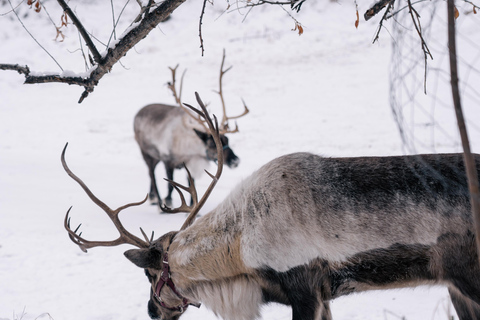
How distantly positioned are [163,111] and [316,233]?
18.2 feet

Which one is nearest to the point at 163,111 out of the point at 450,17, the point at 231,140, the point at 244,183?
the point at 231,140

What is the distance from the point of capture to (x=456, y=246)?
2188mm

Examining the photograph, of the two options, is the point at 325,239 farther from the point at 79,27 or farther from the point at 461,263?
the point at 79,27

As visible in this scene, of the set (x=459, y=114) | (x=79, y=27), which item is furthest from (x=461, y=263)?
(x=79, y=27)

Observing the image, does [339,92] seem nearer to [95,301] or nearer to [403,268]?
[95,301]

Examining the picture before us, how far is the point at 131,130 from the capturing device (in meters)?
12.5

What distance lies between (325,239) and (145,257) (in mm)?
982

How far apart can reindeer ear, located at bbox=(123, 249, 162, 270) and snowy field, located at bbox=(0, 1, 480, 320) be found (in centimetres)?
121

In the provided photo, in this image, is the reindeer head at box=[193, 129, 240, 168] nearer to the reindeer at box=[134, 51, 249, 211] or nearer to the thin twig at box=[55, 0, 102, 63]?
the reindeer at box=[134, 51, 249, 211]

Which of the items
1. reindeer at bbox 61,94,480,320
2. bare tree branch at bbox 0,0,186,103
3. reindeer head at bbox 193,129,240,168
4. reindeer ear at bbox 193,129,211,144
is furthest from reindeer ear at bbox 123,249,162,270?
reindeer ear at bbox 193,129,211,144

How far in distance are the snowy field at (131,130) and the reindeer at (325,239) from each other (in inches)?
14.7

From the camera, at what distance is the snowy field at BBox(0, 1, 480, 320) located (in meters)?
4.18

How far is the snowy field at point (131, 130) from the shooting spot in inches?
165

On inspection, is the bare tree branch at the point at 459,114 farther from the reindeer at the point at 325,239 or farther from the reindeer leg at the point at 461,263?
the reindeer leg at the point at 461,263
